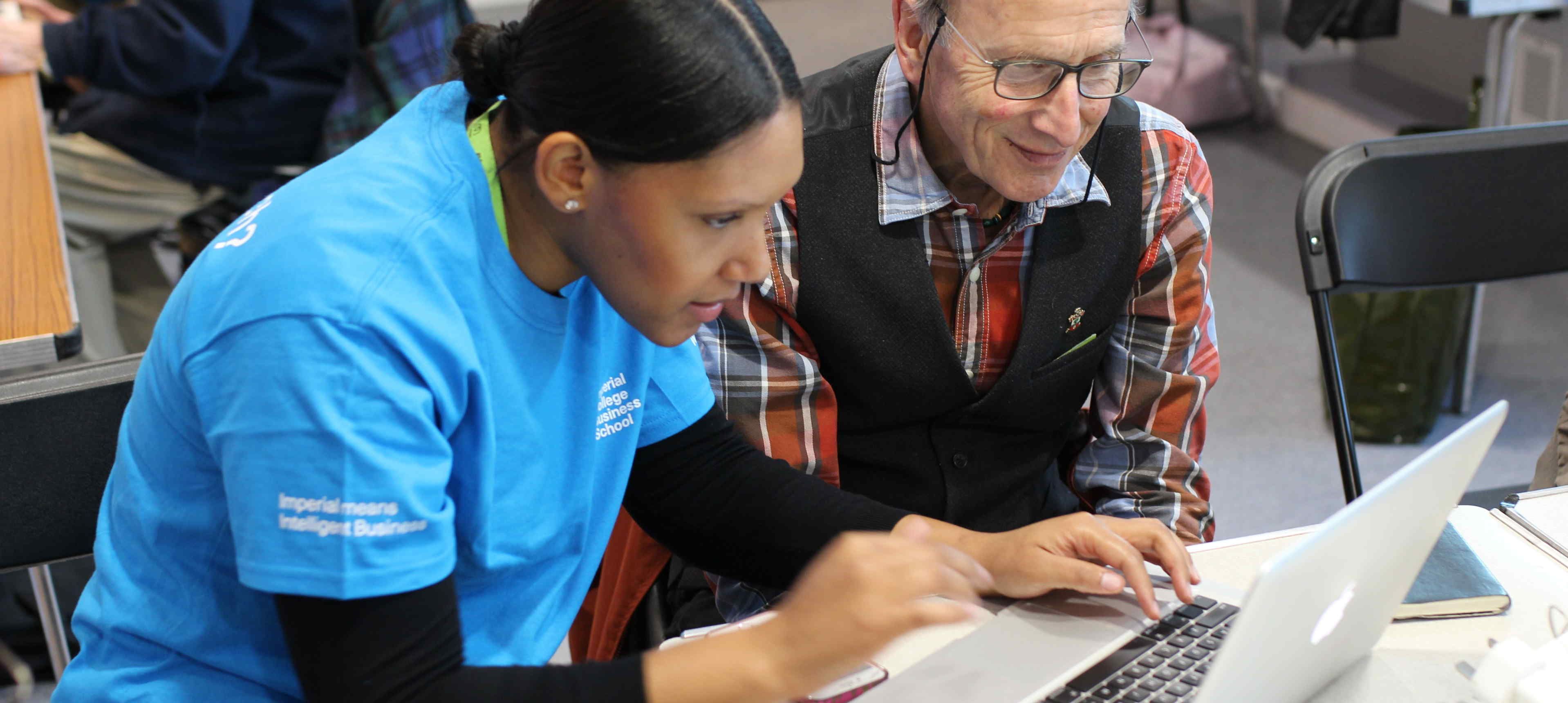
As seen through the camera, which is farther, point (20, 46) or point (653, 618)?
point (20, 46)

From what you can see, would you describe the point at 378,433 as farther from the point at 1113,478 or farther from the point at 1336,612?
the point at 1113,478

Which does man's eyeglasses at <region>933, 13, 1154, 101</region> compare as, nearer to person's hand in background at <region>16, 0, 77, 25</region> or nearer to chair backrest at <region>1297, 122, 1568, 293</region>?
chair backrest at <region>1297, 122, 1568, 293</region>

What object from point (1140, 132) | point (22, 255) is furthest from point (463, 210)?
point (22, 255)

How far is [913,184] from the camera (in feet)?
4.40

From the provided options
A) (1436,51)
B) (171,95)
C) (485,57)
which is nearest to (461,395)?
(485,57)

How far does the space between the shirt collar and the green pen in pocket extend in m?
0.13

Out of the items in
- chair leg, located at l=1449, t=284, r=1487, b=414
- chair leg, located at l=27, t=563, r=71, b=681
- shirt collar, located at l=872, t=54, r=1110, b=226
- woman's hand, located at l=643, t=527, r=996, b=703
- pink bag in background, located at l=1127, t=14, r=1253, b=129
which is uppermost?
shirt collar, located at l=872, t=54, r=1110, b=226

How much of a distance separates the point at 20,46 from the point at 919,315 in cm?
188

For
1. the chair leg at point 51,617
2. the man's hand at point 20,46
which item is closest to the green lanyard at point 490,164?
the chair leg at point 51,617

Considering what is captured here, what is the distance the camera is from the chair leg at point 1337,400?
4.65 ft

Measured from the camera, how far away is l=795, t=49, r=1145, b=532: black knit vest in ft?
4.35

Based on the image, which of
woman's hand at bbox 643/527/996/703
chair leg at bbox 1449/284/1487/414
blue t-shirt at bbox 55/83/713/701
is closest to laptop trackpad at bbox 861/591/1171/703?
woman's hand at bbox 643/527/996/703

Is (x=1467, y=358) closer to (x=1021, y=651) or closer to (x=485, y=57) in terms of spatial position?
(x=1021, y=651)

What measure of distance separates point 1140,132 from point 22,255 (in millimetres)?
1367
